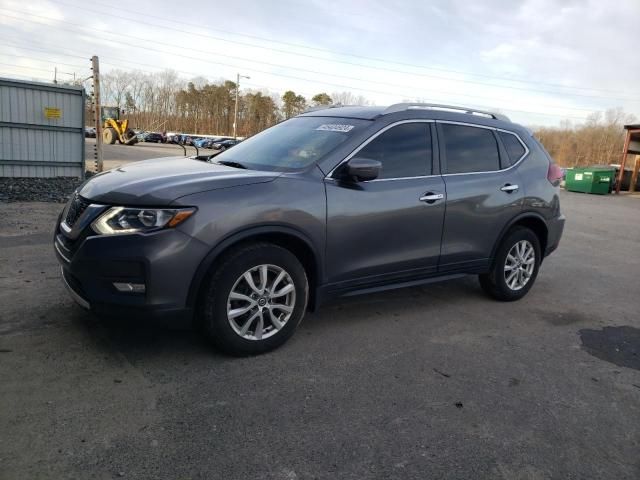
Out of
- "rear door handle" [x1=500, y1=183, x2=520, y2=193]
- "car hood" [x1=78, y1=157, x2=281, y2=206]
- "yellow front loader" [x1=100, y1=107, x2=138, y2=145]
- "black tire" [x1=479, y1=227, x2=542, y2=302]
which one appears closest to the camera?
"car hood" [x1=78, y1=157, x2=281, y2=206]

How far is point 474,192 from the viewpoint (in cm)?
469

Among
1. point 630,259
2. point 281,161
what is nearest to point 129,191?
point 281,161

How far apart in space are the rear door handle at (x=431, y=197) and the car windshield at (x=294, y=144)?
0.77 meters

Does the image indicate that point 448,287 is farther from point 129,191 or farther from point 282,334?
point 129,191

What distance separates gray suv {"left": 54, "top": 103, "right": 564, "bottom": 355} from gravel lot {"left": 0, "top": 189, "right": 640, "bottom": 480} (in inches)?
13.2

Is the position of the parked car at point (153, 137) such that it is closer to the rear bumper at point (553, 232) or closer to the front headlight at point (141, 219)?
the rear bumper at point (553, 232)

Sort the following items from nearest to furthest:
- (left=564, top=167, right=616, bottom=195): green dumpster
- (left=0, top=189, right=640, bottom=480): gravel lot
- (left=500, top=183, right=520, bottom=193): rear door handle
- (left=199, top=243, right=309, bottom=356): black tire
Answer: (left=0, top=189, right=640, bottom=480): gravel lot
(left=199, top=243, right=309, bottom=356): black tire
(left=500, top=183, right=520, bottom=193): rear door handle
(left=564, top=167, right=616, bottom=195): green dumpster

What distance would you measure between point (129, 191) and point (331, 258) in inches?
58.3

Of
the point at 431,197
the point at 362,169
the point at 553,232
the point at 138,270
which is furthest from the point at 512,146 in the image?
the point at 138,270

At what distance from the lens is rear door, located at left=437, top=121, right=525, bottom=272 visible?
15.0 feet

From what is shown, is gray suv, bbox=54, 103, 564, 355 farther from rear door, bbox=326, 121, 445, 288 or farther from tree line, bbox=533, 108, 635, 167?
tree line, bbox=533, 108, 635, 167

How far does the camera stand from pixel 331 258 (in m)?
3.86

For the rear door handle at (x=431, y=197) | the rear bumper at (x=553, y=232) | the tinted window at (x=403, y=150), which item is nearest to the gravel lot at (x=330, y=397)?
the rear bumper at (x=553, y=232)

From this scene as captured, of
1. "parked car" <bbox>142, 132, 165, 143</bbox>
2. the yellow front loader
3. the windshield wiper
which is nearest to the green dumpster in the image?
the windshield wiper
